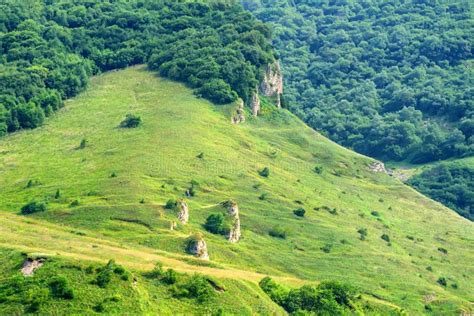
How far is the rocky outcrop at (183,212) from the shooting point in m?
132

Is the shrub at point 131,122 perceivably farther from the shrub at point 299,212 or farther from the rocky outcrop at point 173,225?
the rocky outcrop at point 173,225

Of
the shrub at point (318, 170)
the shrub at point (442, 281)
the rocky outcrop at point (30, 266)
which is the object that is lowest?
the shrub at point (442, 281)

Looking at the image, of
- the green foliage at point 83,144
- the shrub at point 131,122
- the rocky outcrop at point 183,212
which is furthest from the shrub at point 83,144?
the rocky outcrop at point 183,212

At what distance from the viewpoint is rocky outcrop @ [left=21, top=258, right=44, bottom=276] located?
3558 inches

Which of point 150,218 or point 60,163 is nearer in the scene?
point 150,218

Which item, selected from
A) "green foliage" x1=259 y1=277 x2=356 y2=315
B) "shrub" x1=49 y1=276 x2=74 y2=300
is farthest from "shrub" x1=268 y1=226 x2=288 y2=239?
"shrub" x1=49 y1=276 x2=74 y2=300

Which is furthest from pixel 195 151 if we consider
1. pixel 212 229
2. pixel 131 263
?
pixel 131 263

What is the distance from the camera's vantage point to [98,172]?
5960 inches

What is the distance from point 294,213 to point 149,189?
29303 millimetres

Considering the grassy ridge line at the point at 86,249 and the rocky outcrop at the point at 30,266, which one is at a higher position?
the rocky outcrop at the point at 30,266

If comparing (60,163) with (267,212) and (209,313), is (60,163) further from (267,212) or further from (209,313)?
(209,313)

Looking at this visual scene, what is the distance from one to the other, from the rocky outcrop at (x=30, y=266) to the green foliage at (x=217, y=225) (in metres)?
46.0

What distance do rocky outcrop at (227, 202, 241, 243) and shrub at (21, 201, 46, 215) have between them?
26.7 metres

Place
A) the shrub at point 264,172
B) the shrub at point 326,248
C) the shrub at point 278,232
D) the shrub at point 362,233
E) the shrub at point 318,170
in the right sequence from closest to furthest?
the shrub at point 278,232 → the shrub at point 326,248 → the shrub at point 362,233 → the shrub at point 264,172 → the shrub at point 318,170
